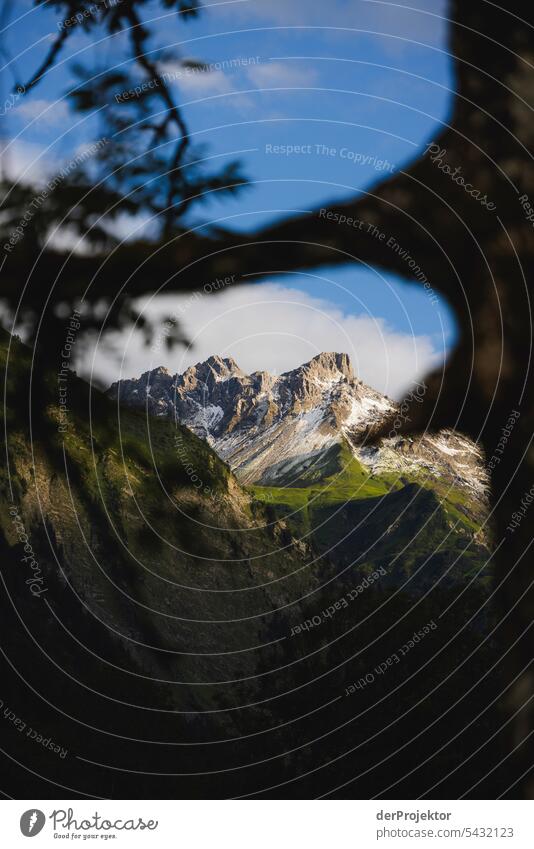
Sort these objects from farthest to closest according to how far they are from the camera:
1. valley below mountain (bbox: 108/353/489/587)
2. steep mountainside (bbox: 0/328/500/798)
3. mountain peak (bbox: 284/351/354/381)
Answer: mountain peak (bbox: 284/351/354/381) < valley below mountain (bbox: 108/353/489/587) < steep mountainside (bbox: 0/328/500/798)

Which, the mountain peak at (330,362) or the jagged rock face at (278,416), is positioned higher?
the mountain peak at (330,362)

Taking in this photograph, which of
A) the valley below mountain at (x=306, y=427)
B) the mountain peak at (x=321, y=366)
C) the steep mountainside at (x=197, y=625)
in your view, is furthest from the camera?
the mountain peak at (x=321, y=366)

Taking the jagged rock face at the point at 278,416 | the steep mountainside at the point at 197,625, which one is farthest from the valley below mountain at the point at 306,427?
the steep mountainside at the point at 197,625

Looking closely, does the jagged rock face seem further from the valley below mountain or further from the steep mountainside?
the steep mountainside

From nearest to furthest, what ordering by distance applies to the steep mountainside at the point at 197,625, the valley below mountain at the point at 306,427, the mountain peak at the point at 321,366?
1. the steep mountainside at the point at 197,625
2. the valley below mountain at the point at 306,427
3. the mountain peak at the point at 321,366

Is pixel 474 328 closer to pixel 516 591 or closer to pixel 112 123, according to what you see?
pixel 516 591

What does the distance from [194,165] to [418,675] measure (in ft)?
47.5

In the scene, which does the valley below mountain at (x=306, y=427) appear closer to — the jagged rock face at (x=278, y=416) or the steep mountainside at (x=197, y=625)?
the jagged rock face at (x=278, y=416)

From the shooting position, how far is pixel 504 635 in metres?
2.18

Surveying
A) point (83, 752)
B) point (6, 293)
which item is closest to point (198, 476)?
point (6, 293)

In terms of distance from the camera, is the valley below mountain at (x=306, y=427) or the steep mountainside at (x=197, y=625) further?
the valley below mountain at (x=306, y=427)

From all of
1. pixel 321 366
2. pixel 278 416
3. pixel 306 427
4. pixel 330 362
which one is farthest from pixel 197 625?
pixel 278 416

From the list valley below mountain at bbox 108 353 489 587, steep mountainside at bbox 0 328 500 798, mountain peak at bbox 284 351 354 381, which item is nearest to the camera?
steep mountainside at bbox 0 328 500 798

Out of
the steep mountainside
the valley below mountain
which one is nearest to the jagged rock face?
the valley below mountain
